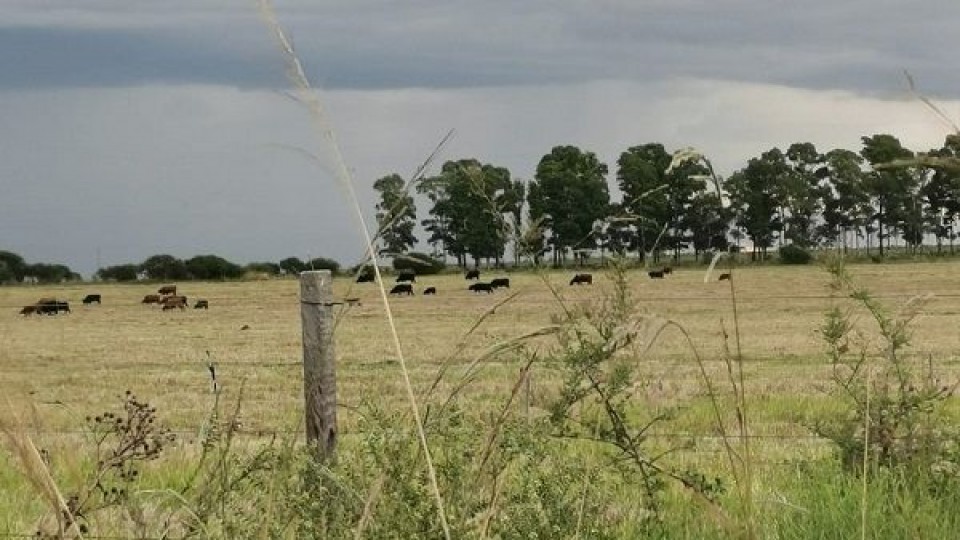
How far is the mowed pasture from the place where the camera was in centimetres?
347

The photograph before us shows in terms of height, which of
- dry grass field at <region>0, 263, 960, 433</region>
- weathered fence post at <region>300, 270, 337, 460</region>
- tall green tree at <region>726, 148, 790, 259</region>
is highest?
tall green tree at <region>726, 148, 790, 259</region>

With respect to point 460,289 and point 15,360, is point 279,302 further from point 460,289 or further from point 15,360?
point 15,360

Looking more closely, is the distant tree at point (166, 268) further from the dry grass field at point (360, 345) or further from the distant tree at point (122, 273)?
the dry grass field at point (360, 345)

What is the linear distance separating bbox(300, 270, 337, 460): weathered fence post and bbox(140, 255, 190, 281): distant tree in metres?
92.9

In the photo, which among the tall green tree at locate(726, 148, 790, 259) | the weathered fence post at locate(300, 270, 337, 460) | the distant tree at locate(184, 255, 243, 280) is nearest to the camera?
the tall green tree at locate(726, 148, 790, 259)

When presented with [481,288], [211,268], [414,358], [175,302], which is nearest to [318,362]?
[414,358]

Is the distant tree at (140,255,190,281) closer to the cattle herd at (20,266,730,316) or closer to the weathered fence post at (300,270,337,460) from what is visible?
the cattle herd at (20,266,730,316)

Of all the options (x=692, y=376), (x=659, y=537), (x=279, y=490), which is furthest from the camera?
(x=692, y=376)

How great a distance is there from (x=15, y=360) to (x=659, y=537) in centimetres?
220

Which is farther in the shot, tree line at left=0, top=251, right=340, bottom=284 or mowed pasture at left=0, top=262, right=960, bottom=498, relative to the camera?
tree line at left=0, top=251, right=340, bottom=284

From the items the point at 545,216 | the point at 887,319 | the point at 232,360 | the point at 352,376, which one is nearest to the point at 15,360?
the point at 545,216

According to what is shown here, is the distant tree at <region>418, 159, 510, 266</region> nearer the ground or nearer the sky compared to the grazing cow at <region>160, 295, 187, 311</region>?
nearer the sky

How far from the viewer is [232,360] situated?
91.9ft

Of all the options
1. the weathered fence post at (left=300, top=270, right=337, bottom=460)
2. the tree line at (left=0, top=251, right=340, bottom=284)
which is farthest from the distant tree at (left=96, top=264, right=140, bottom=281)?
the weathered fence post at (left=300, top=270, right=337, bottom=460)
